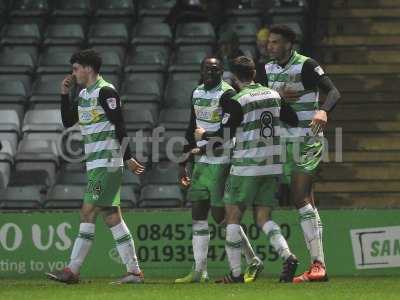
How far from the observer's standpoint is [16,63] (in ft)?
59.3

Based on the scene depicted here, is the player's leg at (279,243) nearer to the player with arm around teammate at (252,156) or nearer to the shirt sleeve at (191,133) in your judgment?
the player with arm around teammate at (252,156)

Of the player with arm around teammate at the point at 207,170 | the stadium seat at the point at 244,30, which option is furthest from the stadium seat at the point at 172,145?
the player with arm around teammate at the point at 207,170

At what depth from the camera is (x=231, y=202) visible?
11.0 m

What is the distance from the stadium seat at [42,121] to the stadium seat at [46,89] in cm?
24

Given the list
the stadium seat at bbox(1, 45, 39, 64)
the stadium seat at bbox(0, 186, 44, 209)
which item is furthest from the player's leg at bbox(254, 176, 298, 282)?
the stadium seat at bbox(1, 45, 39, 64)

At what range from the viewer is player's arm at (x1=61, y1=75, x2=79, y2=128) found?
37.0 ft

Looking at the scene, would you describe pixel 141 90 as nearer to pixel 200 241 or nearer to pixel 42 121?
pixel 42 121

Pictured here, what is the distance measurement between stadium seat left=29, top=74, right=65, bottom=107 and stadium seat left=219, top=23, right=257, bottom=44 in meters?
2.67

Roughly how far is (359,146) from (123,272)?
14.5 feet

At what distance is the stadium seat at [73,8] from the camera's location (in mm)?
19094

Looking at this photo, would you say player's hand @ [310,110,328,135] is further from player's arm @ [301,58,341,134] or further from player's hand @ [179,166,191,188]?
player's hand @ [179,166,191,188]

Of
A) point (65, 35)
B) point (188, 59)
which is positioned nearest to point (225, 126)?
point (188, 59)

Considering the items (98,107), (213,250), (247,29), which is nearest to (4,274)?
(213,250)

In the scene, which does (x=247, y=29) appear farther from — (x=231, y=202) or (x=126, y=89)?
(x=231, y=202)
